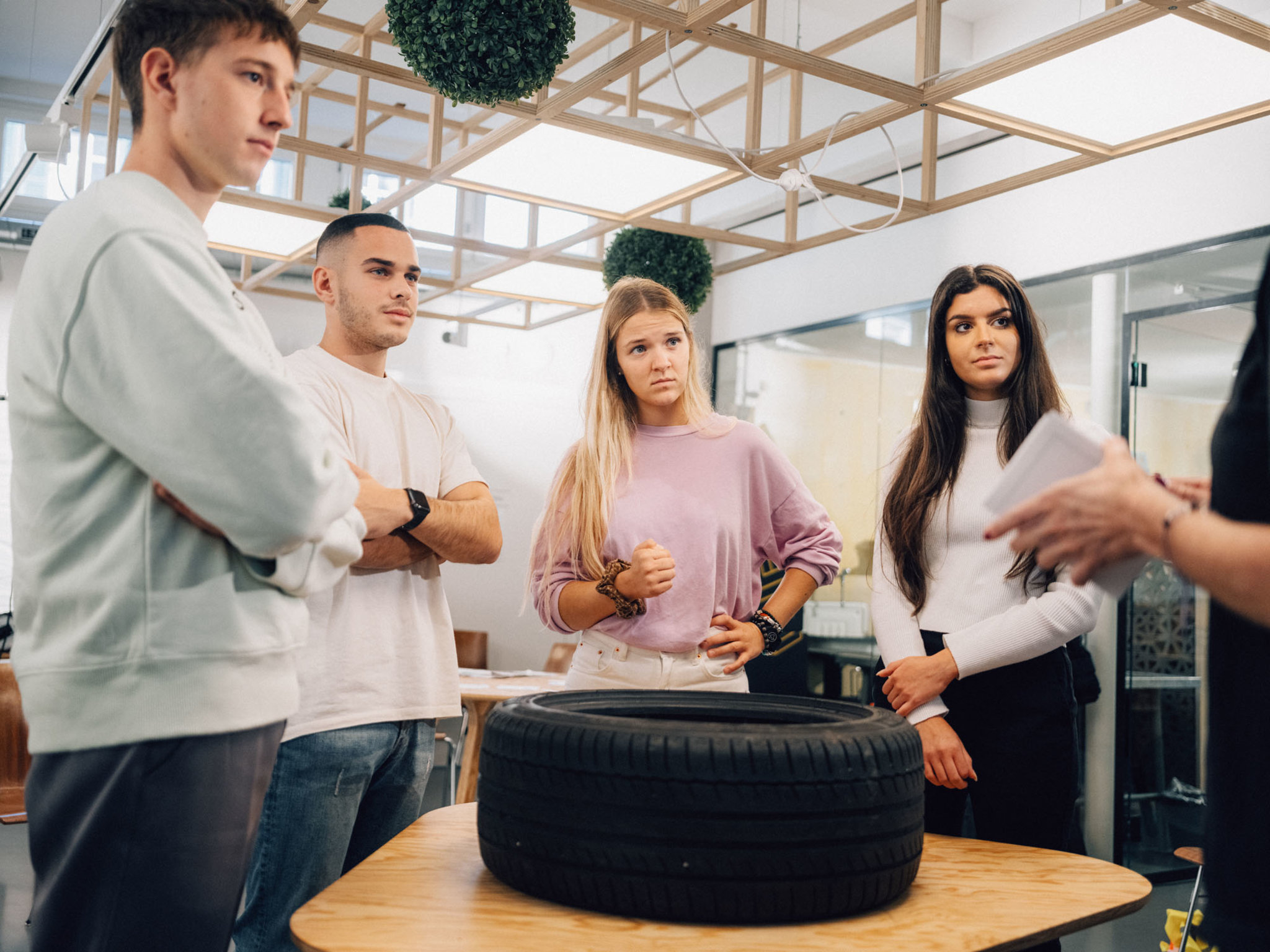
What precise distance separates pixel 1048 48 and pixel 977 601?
159cm

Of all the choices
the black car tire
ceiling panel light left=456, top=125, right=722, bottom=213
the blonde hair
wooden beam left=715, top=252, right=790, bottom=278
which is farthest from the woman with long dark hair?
wooden beam left=715, top=252, right=790, bottom=278

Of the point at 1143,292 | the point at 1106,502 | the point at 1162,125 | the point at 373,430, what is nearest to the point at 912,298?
the point at 1143,292

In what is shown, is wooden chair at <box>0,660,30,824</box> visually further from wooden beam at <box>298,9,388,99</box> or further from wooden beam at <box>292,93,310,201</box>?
wooden beam at <box>298,9,388,99</box>

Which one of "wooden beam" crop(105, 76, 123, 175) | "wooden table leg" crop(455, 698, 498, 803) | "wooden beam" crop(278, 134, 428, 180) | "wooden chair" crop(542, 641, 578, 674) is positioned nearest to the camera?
"wooden beam" crop(278, 134, 428, 180)

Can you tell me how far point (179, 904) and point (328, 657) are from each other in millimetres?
667

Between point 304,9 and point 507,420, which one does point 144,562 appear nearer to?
point 304,9

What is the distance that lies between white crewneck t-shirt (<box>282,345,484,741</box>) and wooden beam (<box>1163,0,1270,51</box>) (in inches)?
80.9

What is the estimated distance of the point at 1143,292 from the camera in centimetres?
465

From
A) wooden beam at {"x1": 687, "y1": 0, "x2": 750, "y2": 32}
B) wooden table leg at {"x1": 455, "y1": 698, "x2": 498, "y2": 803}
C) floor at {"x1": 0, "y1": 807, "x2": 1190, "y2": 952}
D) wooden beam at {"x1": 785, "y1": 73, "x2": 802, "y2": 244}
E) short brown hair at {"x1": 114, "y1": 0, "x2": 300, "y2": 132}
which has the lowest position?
floor at {"x1": 0, "y1": 807, "x2": 1190, "y2": 952}

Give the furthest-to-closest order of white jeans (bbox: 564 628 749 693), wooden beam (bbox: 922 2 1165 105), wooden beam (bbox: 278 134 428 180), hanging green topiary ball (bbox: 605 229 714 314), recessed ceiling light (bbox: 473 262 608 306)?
recessed ceiling light (bbox: 473 262 608 306)
hanging green topiary ball (bbox: 605 229 714 314)
wooden beam (bbox: 278 134 428 180)
wooden beam (bbox: 922 2 1165 105)
white jeans (bbox: 564 628 749 693)

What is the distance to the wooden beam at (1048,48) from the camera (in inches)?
98.5

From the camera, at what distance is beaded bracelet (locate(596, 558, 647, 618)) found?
71.7 inches

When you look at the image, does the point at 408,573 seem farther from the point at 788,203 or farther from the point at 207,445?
the point at 788,203

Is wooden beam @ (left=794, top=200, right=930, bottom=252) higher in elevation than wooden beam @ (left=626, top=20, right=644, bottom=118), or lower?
lower
